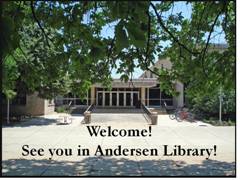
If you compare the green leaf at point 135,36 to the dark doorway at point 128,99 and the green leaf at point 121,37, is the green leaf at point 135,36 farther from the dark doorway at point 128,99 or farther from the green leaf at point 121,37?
the dark doorway at point 128,99

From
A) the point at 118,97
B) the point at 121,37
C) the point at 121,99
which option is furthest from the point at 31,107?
the point at 121,37

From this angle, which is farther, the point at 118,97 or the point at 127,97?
the point at 127,97

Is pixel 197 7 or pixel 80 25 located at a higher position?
pixel 197 7

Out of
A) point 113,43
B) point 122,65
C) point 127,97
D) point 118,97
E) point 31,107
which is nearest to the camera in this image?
point 113,43

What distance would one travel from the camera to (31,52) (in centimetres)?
2808

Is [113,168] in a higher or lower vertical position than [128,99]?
lower

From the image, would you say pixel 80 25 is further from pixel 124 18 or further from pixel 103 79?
pixel 103 79

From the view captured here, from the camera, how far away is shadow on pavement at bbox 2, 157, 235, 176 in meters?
11.2

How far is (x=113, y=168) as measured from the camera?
12008 mm

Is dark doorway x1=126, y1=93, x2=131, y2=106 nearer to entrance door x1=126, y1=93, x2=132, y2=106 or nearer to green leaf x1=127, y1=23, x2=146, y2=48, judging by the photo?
entrance door x1=126, y1=93, x2=132, y2=106

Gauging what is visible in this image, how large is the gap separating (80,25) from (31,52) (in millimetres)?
22442

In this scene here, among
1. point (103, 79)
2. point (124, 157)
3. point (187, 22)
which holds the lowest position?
point (124, 157)

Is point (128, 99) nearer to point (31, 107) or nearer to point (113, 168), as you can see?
point (31, 107)

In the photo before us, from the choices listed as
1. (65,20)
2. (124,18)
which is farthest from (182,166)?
(124,18)
